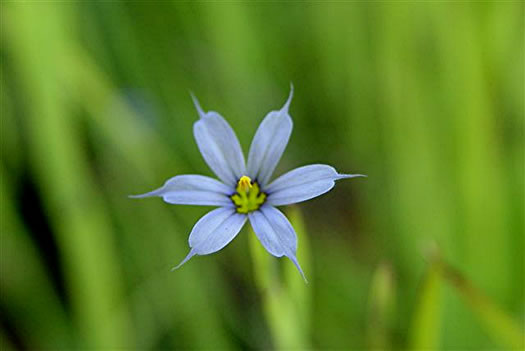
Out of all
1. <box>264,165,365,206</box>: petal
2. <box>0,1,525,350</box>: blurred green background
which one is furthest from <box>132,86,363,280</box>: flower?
<box>0,1,525,350</box>: blurred green background

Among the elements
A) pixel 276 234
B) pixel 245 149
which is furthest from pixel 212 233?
pixel 245 149

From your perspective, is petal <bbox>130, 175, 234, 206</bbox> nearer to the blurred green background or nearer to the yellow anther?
the yellow anther

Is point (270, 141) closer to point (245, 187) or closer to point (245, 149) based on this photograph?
point (245, 187)

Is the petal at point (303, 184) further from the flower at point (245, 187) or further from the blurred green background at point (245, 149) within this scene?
the blurred green background at point (245, 149)

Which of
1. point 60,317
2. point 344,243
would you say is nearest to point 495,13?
point 344,243

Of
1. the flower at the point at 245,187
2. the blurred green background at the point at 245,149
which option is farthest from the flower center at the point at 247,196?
the blurred green background at the point at 245,149

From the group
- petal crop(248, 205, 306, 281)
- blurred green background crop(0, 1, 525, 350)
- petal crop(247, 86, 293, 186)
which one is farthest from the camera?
blurred green background crop(0, 1, 525, 350)

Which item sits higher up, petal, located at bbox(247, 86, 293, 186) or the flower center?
petal, located at bbox(247, 86, 293, 186)

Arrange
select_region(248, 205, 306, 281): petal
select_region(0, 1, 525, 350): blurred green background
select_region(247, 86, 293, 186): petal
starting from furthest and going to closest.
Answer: select_region(0, 1, 525, 350): blurred green background < select_region(247, 86, 293, 186): petal < select_region(248, 205, 306, 281): petal
